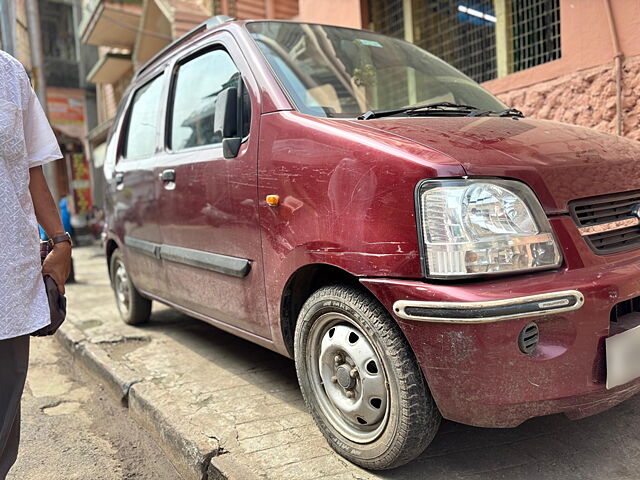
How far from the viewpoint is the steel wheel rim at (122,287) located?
4.64 meters

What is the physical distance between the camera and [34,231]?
5.77 feet

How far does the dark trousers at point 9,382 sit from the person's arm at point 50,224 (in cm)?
23

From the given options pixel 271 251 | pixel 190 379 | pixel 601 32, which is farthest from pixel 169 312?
pixel 601 32

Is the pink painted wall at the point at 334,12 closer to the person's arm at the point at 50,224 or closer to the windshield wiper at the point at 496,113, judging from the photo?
Result: the windshield wiper at the point at 496,113

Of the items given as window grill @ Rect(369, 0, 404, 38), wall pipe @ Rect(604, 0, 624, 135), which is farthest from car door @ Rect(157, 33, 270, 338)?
window grill @ Rect(369, 0, 404, 38)

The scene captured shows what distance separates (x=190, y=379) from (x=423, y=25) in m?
5.23

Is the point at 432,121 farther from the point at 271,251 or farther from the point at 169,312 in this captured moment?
the point at 169,312

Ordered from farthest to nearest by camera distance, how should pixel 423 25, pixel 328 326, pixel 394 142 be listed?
1. pixel 423 25
2. pixel 328 326
3. pixel 394 142

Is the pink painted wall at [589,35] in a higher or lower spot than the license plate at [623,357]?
higher

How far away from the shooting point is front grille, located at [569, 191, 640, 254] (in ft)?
6.23

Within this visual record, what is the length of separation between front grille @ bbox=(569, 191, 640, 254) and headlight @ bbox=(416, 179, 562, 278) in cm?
18

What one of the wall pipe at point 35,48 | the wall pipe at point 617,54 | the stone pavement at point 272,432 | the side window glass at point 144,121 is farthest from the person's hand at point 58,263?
the wall pipe at point 35,48

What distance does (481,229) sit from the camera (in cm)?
179

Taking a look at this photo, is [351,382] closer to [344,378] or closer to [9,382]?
[344,378]
